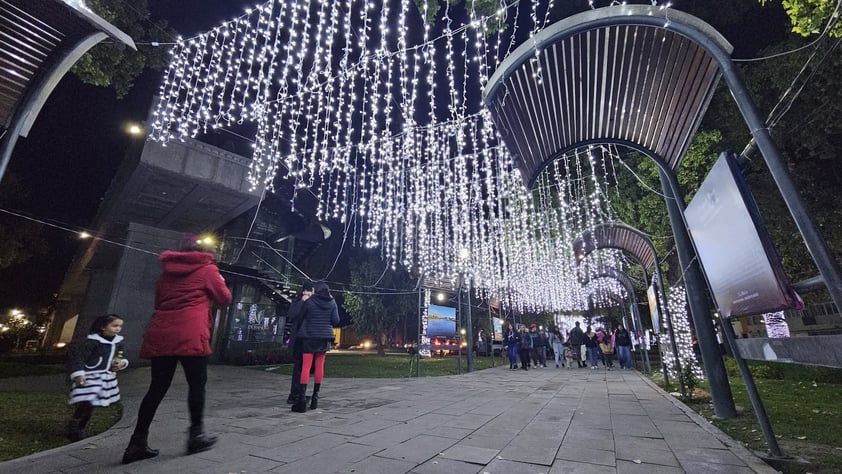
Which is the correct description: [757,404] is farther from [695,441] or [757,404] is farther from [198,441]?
[198,441]

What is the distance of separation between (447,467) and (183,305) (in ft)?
8.38

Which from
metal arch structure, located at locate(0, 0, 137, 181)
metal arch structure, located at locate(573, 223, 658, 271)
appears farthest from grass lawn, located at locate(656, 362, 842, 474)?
metal arch structure, located at locate(0, 0, 137, 181)

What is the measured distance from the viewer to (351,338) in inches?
1464

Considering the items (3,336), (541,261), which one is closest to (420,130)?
(541,261)

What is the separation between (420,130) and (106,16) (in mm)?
7551

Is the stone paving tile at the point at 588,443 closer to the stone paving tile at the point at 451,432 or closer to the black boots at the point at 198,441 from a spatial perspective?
the stone paving tile at the point at 451,432

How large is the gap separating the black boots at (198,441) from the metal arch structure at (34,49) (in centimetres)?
269

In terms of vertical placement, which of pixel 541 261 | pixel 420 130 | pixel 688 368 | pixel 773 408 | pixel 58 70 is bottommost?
pixel 773 408

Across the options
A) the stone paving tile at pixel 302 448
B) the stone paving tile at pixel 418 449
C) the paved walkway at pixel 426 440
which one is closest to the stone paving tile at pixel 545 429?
the paved walkway at pixel 426 440

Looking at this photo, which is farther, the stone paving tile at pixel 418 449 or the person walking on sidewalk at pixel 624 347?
the person walking on sidewalk at pixel 624 347

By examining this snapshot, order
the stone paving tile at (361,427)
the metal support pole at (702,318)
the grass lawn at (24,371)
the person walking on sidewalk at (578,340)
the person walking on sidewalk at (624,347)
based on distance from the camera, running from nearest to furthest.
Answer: the stone paving tile at (361,427)
the metal support pole at (702,318)
the grass lawn at (24,371)
the person walking on sidewalk at (624,347)
the person walking on sidewalk at (578,340)

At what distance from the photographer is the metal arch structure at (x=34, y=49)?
275 cm

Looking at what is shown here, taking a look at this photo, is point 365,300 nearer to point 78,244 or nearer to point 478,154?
point 478,154

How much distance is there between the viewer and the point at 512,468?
2451 mm
